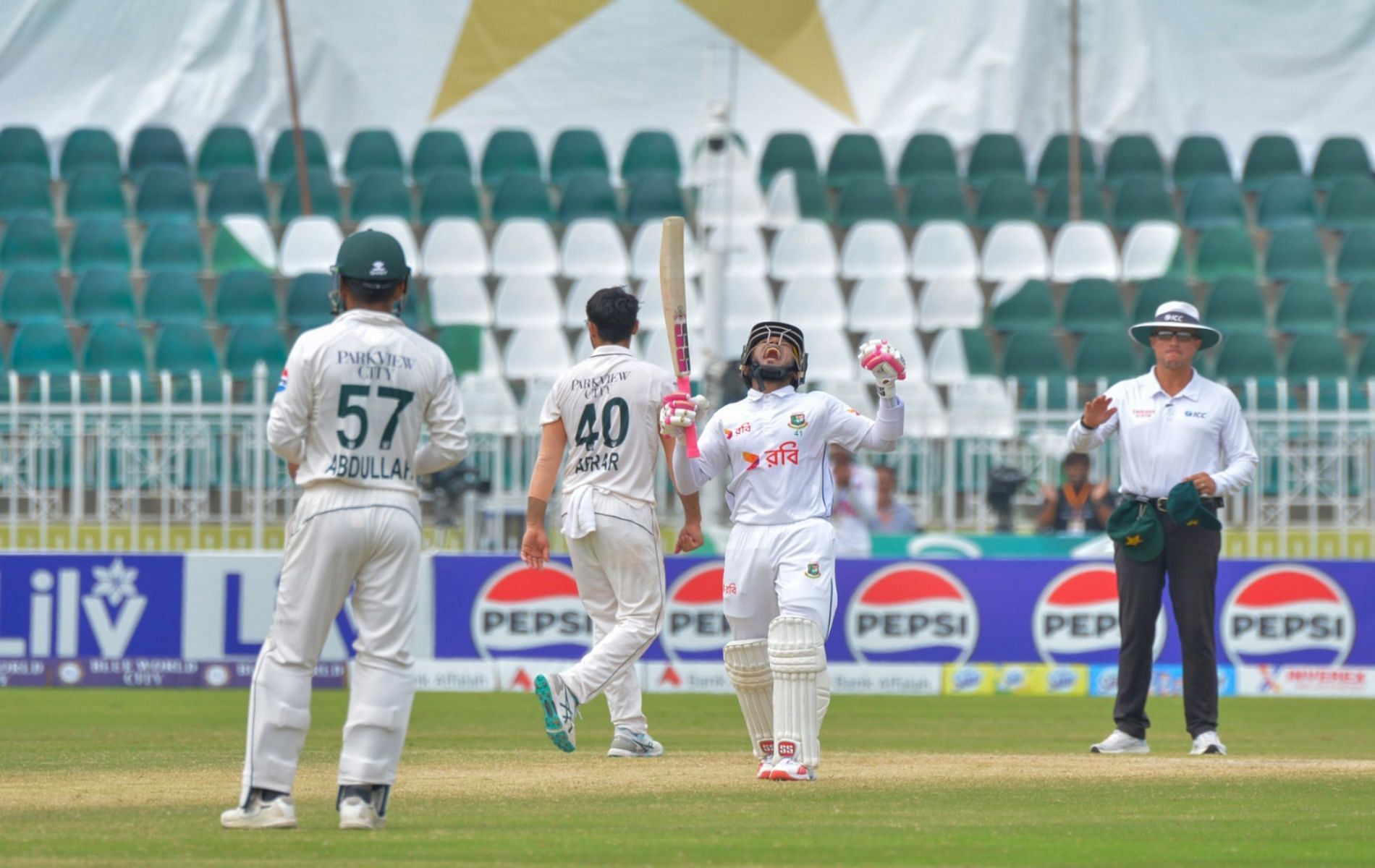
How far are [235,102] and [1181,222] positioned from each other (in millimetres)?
11578

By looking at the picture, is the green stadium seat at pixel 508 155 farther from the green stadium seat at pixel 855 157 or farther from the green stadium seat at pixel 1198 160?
the green stadium seat at pixel 1198 160

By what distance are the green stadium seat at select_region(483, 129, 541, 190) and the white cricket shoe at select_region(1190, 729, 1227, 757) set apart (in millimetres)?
16213

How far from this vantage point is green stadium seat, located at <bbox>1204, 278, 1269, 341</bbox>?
2202 centimetres

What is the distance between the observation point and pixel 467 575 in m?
15.4

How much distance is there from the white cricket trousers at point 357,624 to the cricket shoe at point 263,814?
29 mm

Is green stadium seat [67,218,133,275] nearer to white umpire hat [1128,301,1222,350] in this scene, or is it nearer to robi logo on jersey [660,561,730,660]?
robi logo on jersey [660,561,730,660]

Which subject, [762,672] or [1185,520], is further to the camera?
[1185,520]

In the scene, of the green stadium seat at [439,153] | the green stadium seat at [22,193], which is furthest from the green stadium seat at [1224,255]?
the green stadium seat at [22,193]

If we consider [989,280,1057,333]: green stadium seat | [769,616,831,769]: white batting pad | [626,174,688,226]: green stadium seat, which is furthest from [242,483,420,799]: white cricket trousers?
[626,174,688,226]: green stadium seat

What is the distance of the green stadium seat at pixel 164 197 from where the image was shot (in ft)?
76.9

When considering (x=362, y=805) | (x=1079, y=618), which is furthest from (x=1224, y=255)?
(x=362, y=805)

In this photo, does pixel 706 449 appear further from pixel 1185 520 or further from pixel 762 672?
pixel 1185 520

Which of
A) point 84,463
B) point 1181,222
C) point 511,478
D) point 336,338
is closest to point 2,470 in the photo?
point 84,463

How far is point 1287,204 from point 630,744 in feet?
56.9
